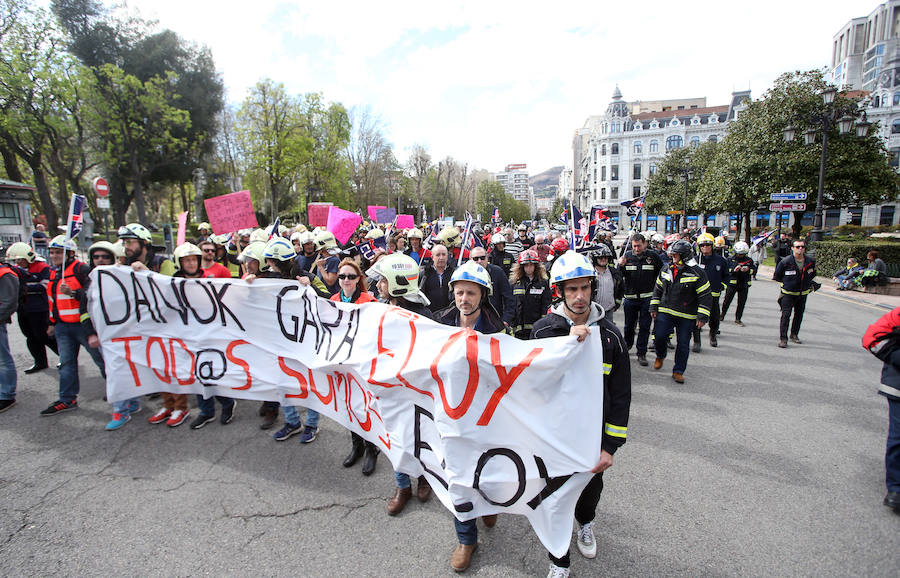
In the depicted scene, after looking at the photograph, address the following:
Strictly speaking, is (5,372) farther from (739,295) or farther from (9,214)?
(9,214)

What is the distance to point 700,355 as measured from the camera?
7.62m

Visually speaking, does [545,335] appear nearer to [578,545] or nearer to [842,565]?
[578,545]

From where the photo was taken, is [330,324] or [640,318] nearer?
[330,324]

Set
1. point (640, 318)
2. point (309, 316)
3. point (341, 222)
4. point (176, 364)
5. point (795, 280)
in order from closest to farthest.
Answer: point (309, 316) → point (176, 364) → point (640, 318) → point (795, 280) → point (341, 222)

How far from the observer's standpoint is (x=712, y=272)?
7.90m

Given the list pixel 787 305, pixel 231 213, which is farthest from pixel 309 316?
pixel 787 305

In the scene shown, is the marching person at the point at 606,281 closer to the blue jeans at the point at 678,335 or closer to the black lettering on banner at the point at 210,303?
the blue jeans at the point at 678,335

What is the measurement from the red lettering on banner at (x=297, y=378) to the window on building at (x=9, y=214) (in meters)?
27.4

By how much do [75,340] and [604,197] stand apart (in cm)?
8863

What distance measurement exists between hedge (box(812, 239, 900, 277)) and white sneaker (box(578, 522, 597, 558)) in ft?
62.6

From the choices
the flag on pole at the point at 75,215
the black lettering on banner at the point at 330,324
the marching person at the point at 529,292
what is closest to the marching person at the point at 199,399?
the flag on pole at the point at 75,215

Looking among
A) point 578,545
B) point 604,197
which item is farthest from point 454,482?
point 604,197

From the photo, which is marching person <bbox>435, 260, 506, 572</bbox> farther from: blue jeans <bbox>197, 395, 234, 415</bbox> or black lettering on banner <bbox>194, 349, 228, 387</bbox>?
blue jeans <bbox>197, 395, 234, 415</bbox>

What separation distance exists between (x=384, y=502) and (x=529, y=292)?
132 inches
